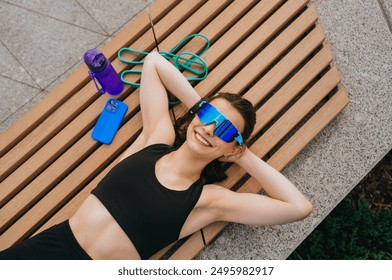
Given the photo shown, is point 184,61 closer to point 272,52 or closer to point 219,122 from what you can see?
point 272,52

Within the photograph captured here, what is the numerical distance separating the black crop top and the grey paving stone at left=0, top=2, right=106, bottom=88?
3.97 feet

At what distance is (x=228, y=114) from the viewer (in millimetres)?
1844

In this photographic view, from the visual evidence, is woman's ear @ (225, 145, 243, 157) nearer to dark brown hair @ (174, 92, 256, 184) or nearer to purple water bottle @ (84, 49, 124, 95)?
dark brown hair @ (174, 92, 256, 184)

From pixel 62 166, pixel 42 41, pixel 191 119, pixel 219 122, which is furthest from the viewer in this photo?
pixel 42 41

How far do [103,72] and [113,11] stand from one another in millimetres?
932

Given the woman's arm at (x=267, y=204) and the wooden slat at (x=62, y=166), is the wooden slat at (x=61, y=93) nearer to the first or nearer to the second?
the wooden slat at (x=62, y=166)

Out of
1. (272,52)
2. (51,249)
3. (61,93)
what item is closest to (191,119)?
(272,52)

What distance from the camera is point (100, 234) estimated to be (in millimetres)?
1951

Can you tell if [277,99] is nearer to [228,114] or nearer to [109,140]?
[228,114]

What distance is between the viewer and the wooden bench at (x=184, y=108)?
2.29m

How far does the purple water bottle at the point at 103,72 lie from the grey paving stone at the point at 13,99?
68 centimetres

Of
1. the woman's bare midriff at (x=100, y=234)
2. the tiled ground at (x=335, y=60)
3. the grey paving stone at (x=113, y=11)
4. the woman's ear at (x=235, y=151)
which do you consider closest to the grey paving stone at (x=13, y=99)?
the tiled ground at (x=335, y=60)
